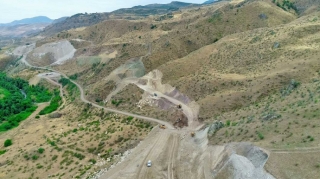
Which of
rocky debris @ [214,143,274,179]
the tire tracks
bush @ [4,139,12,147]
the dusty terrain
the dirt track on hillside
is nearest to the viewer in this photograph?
rocky debris @ [214,143,274,179]

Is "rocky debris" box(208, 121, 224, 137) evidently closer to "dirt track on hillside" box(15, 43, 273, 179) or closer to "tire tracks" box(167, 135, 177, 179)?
"dirt track on hillside" box(15, 43, 273, 179)

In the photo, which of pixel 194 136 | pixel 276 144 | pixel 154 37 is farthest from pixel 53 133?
pixel 154 37

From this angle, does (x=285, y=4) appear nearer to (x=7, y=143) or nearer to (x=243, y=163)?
(x=243, y=163)

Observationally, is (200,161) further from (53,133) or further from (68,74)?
(68,74)

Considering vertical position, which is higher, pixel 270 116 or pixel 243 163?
pixel 270 116

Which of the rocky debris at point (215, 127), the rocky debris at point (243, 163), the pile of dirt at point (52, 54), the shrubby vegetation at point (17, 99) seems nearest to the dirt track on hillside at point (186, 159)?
the rocky debris at point (243, 163)

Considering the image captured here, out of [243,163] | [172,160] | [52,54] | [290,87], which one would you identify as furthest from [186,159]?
[52,54]

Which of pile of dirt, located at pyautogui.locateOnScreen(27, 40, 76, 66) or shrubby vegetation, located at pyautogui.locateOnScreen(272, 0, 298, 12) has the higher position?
shrubby vegetation, located at pyautogui.locateOnScreen(272, 0, 298, 12)

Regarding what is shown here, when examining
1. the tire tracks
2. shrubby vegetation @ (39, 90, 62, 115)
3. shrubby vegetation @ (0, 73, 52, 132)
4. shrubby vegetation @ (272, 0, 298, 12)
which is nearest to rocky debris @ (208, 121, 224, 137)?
the tire tracks
